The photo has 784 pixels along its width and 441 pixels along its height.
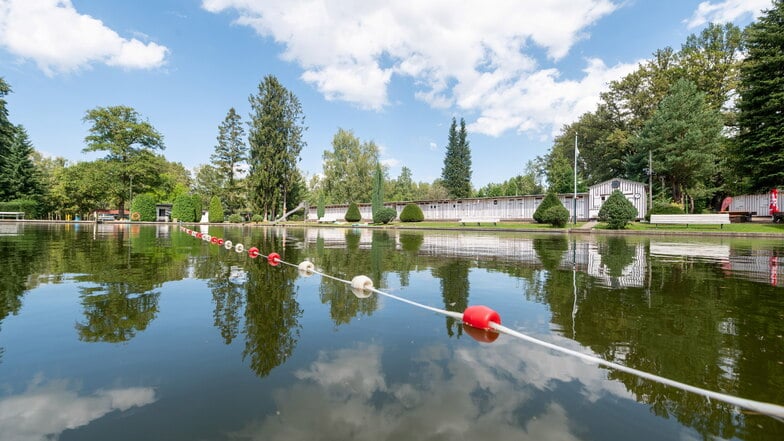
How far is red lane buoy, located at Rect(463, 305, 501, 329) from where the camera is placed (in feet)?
11.4

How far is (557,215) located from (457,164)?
116ft

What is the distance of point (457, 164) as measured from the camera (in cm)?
6034

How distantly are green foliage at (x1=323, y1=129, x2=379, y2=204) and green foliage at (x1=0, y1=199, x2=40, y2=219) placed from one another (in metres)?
38.0

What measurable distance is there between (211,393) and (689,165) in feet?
131

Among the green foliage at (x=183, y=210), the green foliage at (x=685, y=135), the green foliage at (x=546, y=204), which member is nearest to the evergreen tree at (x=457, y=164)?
the green foliage at (x=685, y=135)

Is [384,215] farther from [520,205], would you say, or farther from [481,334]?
[481,334]

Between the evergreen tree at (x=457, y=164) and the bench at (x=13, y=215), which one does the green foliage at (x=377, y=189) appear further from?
the bench at (x=13, y=215)

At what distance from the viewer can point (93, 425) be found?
1843 mm

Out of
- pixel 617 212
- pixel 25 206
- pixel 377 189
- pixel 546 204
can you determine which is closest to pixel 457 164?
pixel 377 189

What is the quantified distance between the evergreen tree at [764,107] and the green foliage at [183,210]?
5881 centimetres

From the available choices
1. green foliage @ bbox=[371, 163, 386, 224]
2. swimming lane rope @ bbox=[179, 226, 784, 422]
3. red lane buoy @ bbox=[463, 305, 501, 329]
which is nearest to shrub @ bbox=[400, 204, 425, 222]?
green foliage @ bbox=[371, 163, 386, 224]

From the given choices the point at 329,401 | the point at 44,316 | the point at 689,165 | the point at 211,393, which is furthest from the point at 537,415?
the point at 689,165

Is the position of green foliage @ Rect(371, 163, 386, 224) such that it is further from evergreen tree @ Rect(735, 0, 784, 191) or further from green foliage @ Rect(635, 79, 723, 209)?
evergreen tree @ Rect(735, 0, 784, 191)

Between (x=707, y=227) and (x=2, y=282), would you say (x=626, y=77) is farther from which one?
(x=2, y=282)
